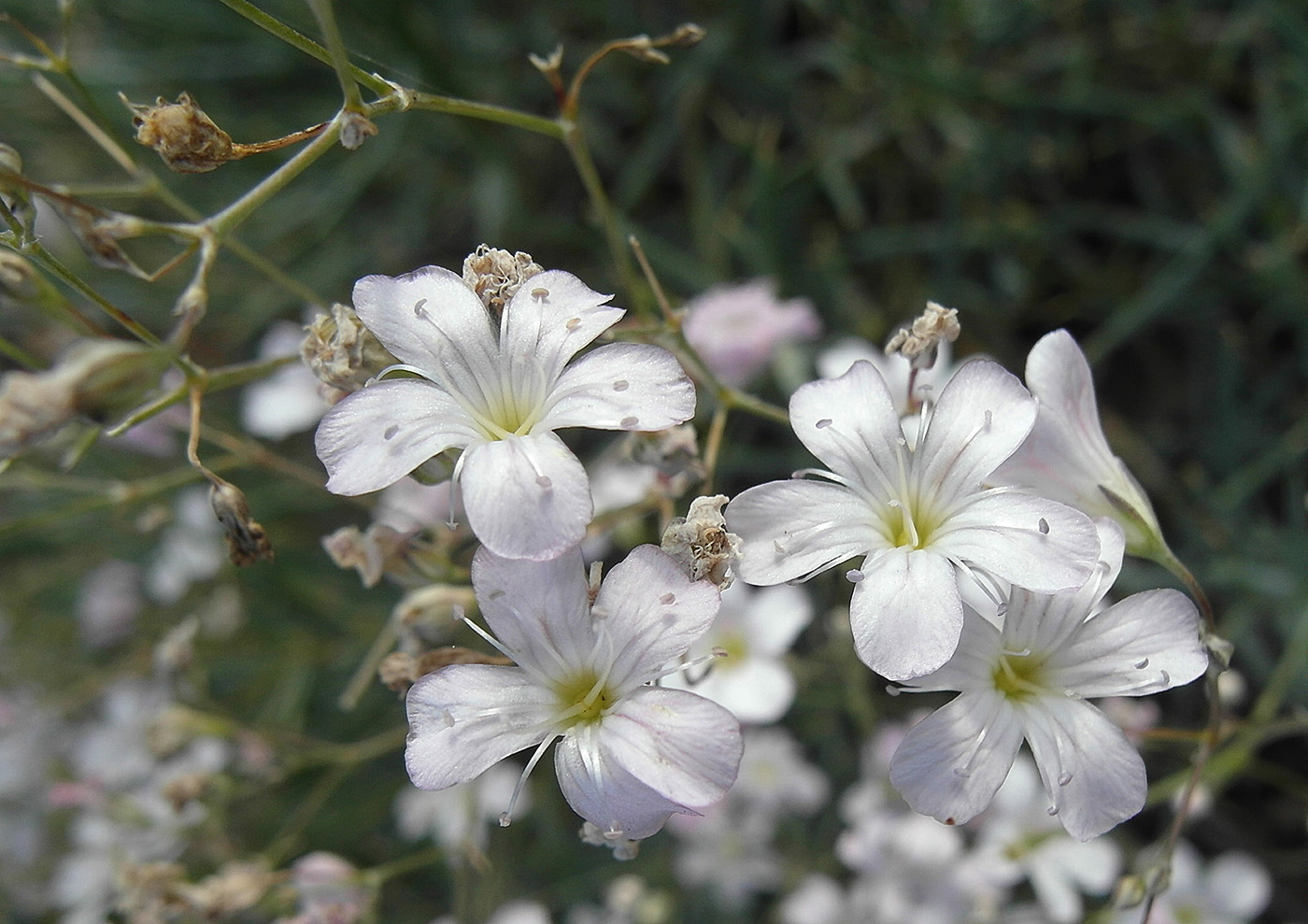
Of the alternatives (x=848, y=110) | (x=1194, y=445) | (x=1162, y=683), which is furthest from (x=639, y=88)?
(x=1162, y=683)

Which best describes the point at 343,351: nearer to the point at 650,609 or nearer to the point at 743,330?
the point at 650,609

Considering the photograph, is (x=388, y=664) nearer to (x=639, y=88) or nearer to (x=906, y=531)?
(x=906, y=531)

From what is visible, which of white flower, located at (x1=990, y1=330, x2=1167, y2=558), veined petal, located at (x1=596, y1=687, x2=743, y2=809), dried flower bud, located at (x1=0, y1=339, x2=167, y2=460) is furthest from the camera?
white flower, located at (x1=990, y1=330, x2=1167, y2=558)

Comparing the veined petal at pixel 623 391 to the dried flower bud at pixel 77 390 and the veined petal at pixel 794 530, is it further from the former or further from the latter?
the dried flower bud at pixel 77 390

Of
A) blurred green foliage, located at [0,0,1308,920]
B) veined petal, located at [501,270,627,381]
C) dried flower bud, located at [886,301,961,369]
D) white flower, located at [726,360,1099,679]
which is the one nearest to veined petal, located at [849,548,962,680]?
white flower, located at [726,360,1099,679]

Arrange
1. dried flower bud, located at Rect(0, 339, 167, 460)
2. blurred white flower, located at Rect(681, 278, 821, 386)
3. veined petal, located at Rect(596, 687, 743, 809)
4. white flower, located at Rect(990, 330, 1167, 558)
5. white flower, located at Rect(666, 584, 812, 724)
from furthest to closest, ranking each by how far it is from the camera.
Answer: blurred white flower, located at Rect(681, 278, 821, 386) < white flower, located at Rect(666, 584, 812, 724) < white flower, located at Rect(990, 330, 1167, 558) < veined petal, located at Rect(596, 687, 743, 809) < dried flower bud, located at Rect(0, 339, 167, 460)

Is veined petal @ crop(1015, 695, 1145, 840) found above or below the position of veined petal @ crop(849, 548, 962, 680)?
below

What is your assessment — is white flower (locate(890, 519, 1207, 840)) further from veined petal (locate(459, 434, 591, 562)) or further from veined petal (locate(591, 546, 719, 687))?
veined petal (locate(459, 434, 591, 562))

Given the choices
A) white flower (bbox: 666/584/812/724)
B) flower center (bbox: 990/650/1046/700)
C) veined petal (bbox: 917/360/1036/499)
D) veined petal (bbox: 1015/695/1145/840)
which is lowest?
white flower (bbox: 666/584/812/724)
